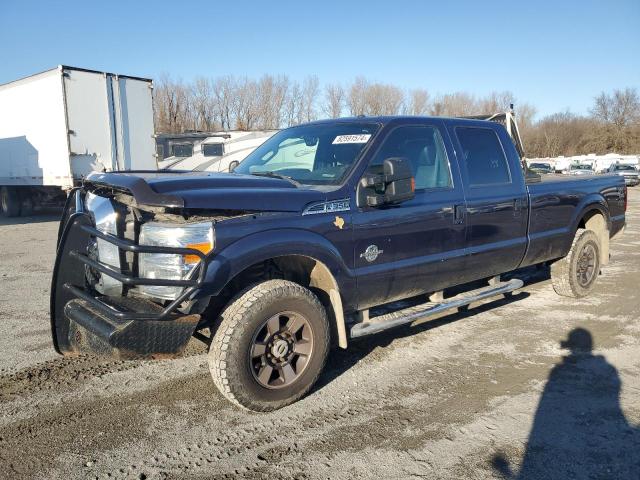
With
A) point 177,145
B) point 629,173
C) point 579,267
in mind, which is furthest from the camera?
point 629,173

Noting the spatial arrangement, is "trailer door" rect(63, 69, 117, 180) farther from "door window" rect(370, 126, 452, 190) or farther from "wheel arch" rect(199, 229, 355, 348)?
"wheel arch" rect(199, 229, 355, 348)

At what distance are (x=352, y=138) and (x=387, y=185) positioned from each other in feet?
2.18

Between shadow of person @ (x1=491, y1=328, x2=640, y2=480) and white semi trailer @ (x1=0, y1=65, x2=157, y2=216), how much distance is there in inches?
488

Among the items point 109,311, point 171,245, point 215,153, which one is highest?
point 215,153

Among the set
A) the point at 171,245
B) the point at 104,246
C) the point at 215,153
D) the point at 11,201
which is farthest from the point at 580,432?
the point at 11,201

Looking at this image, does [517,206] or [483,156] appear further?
[517,206]

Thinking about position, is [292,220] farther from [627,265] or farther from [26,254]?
[26,254]

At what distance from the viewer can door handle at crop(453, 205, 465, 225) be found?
4477 mm

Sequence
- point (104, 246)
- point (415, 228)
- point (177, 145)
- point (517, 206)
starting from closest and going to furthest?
1. point (104, 246)
2. point (415, 228)
3. point (517, 206)
4. point (177, 145)

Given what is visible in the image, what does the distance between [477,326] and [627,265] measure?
4347mm

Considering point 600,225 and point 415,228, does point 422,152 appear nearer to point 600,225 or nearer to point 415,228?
point 415,228

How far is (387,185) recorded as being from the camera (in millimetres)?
3785

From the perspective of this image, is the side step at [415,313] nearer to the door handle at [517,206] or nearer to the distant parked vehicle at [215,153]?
the door handle at [517,206]

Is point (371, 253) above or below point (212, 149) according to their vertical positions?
below
